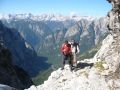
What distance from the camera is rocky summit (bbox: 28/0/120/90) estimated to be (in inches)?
1375

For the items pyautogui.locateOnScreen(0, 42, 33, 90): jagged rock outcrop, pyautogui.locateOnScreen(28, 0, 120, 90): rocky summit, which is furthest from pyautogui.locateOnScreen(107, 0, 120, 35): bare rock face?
pyautogui.locateOnScreen(0, 42, 33, 90): jagged rock outcrop

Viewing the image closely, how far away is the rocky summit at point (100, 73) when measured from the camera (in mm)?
34931

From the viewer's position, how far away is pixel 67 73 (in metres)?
39.3

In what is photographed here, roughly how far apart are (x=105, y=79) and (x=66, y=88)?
4311 millimetres

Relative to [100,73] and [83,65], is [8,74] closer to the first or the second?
[83,65]

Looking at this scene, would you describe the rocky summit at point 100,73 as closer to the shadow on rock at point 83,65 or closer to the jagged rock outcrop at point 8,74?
the shadow on rock at point 83,65

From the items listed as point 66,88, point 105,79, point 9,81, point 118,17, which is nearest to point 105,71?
point 105,79

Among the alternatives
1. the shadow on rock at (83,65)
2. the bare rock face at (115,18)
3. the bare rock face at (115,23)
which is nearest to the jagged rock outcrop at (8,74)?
the shadow on rock at (83,65)

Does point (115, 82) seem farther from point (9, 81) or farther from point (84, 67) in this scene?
point (9, 81)

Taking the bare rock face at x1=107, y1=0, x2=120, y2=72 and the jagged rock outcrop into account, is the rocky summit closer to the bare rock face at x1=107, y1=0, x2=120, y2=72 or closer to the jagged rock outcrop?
the bare rock face at x1=107, y1=0, x2=120, y2=72

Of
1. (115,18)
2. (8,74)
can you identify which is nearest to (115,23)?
(115,18)

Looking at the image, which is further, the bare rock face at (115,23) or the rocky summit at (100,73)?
the bare rock face at (115,23)

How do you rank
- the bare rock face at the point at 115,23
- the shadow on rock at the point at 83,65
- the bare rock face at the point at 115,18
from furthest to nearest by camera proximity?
the bare rock face at the point at 115,18 → the shadow on rock at the point at 83,65 → the bare rock face at the point at 115,23

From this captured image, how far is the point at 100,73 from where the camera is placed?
36281 millimetres
